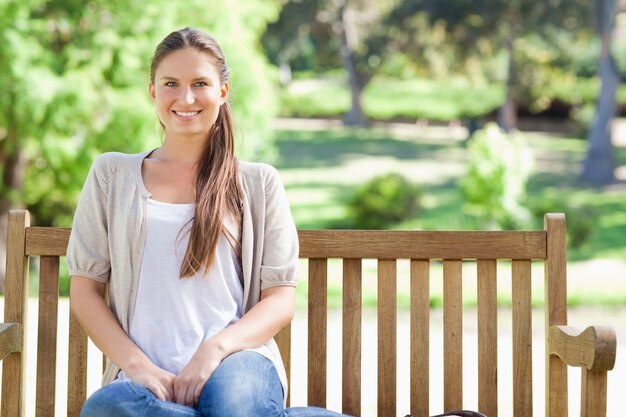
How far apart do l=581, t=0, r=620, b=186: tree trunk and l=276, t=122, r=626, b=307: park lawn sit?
0.42 meters

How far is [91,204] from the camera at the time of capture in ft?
8.79

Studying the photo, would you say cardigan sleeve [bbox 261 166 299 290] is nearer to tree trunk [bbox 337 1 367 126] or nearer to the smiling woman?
the smiling woman

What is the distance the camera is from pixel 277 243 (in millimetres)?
2711

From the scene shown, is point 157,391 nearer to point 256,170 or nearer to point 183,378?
point 183,378

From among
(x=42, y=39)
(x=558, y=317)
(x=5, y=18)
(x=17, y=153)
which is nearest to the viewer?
(x=558, y=317)

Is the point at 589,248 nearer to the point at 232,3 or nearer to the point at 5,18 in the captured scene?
the point at 232,3

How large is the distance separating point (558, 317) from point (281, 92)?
28.5 m

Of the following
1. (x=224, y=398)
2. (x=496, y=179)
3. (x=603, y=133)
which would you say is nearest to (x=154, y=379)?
(x=224, y=398)

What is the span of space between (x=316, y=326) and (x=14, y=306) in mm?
941

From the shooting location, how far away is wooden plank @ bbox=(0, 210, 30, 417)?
2.93m

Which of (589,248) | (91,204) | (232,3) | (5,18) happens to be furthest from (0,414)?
(589,248)

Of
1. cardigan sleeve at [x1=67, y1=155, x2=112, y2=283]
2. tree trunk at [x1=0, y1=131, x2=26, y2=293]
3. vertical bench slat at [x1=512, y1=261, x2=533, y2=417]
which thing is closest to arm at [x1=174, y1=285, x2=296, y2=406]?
cardigan sleeve at [x1=67, y1=155, x2=112, y2=283]

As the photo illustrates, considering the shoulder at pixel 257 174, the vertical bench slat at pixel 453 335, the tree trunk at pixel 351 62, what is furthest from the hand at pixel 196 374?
the tree trunk at pixel 351 62

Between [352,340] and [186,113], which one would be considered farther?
[352,340]
